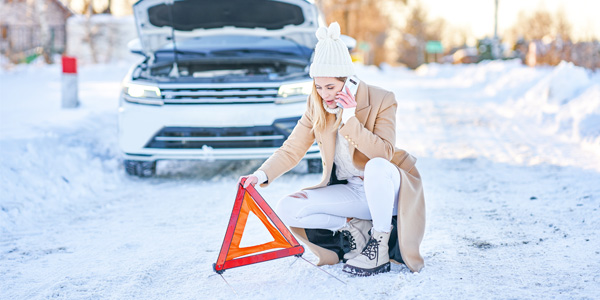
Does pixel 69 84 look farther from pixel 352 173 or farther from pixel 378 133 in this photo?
pixel 378 133

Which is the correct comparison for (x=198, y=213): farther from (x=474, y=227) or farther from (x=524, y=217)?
(x=524, y=217)

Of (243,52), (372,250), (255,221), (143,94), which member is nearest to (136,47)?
(143,94)

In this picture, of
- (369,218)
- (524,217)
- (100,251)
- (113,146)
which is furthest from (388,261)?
(113,146)

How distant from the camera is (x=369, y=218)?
346 cm

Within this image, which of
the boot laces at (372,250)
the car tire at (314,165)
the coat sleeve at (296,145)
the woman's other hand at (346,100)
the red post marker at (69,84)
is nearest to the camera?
the woman's other hand at (346,100)

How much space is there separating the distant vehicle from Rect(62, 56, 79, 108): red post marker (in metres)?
3.34

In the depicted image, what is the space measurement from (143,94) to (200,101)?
1.84 feet

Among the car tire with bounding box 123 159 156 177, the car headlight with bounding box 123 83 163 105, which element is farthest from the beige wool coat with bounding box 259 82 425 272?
the car tire with bounding box 123 159 156 177

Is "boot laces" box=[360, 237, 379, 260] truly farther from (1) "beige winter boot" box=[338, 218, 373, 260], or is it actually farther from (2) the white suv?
(2) the white suv

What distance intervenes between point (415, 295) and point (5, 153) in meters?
4.56

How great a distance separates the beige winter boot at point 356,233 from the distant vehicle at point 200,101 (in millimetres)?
2245

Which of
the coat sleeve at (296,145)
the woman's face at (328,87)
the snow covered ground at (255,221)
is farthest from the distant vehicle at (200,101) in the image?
the woman's face at (328,87)

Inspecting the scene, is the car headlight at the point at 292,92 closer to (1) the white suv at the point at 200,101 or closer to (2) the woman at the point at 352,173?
(1) the white suv at the point at 200,101

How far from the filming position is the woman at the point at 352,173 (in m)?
3.11
